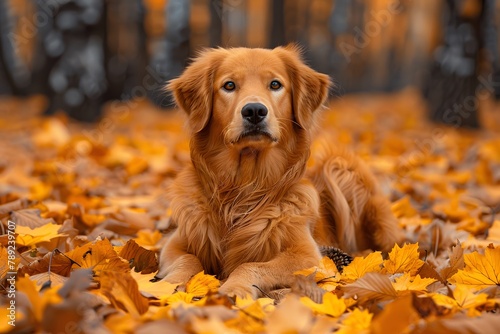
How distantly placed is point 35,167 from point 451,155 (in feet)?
17.7

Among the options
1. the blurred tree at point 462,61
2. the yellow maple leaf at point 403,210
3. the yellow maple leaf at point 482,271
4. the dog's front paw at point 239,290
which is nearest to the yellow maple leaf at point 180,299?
the dog's front paw at point 239,290

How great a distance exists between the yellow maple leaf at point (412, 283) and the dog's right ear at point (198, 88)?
1.61 meters

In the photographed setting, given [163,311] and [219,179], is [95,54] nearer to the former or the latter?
[219,179]

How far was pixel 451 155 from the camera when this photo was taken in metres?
8.28

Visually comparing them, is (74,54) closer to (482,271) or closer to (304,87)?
(304,87)

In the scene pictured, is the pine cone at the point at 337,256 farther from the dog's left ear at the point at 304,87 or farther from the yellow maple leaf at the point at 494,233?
the yellow maple leaf at the point at 494,233

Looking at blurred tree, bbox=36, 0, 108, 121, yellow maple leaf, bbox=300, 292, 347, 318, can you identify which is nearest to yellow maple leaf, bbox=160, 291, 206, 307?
yellow maple leaf, bbox=300, 292, 347, 318

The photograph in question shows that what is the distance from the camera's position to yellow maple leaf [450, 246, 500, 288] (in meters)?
2.86

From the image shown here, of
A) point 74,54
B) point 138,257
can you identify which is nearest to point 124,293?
point 138,257

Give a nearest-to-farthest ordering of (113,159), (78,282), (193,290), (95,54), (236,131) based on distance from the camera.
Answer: (78,282)
(193,290)
(236,131)
(113,159)
(95,54)

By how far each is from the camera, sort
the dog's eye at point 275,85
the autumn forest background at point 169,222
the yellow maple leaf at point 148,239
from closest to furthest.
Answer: the autumn forest background at point 169,222, the dog's eye at point 275,85, the yellow maple leaf at point 148,239

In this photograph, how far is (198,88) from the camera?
3910 millimetres

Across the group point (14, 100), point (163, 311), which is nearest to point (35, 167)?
point (163, 311)

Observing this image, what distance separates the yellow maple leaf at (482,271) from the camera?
2.86 meters
